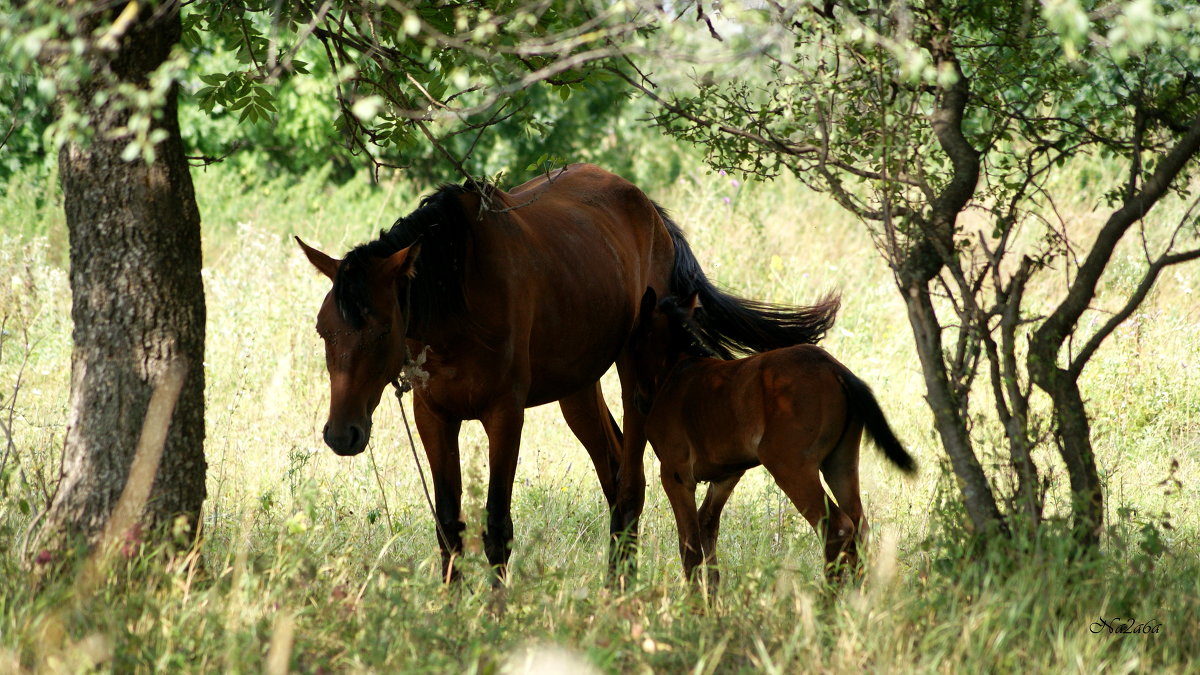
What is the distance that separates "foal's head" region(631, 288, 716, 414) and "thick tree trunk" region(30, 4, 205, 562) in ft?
7.23

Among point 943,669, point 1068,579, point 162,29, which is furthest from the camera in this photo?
point 162,29

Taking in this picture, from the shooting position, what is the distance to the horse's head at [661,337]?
205 inches

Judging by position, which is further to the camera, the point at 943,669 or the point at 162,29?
the point at 162,29

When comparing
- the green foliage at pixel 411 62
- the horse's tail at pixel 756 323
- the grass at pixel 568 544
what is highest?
the green foliage at pixel 411 62

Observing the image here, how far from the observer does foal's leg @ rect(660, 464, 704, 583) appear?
189 inches

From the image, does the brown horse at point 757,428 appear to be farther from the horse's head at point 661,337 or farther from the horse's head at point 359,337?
the horse's head at point 359,337

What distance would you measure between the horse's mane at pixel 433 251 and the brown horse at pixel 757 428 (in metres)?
1.06

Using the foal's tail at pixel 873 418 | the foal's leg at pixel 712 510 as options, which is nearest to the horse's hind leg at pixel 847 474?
the foal's tail at pixel 873 418

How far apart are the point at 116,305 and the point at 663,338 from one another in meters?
2.44

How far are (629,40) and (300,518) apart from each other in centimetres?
196

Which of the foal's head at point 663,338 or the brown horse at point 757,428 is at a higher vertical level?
the foal's head at point 663,338

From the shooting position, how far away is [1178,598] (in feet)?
11.8

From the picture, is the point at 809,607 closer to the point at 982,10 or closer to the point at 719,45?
the point at 719,45

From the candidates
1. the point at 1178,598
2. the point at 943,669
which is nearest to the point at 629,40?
the point at 943,669
